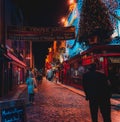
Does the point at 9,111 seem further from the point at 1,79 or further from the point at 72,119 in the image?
the point at 1,79

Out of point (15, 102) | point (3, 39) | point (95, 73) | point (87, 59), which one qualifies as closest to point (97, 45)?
point (87, 59)

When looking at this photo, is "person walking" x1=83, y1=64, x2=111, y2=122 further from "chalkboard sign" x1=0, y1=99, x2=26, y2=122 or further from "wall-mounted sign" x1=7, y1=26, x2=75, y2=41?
"wall-mounted sign" x1=7, y1=26, x2=75, y2=41

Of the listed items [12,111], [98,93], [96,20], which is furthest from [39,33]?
[12,111]

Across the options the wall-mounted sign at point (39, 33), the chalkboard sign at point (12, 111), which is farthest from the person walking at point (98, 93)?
the wall-mounted sign at point (39, 33)

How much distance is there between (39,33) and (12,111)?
1326 centimetres

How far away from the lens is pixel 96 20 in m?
19.3

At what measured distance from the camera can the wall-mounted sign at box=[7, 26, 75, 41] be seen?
1812 cm

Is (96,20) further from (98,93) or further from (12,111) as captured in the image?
(12,111)

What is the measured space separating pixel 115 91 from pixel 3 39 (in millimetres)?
9559

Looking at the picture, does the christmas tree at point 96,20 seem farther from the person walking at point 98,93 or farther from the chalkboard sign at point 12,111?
the chalkboard sign at point 12,111

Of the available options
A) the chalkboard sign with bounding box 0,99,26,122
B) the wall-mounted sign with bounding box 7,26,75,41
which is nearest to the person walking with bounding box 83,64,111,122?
the chalkboard sign with bounding box 0,99,26,122

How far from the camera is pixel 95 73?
699 cm

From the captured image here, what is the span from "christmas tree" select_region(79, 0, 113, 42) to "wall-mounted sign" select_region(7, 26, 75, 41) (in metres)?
1.66

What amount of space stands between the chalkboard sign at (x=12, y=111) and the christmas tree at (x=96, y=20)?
1445 centimetres
